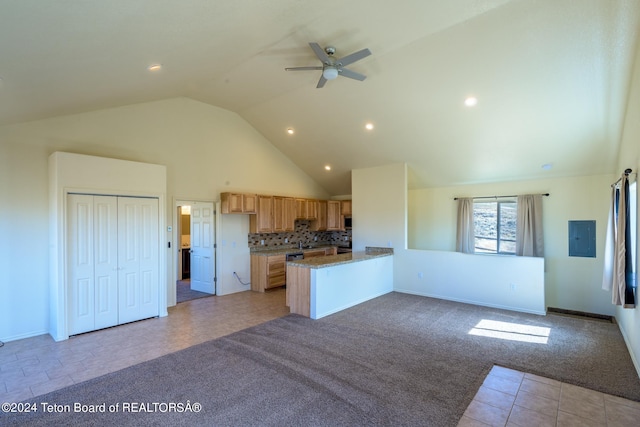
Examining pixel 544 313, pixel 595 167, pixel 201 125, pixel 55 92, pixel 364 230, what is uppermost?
pixel 201 125

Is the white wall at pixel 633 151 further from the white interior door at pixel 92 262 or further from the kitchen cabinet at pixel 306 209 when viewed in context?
the white interior door at pixel 92 262

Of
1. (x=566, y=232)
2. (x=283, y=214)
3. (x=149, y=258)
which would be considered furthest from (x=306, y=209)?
(x=566, y=232)

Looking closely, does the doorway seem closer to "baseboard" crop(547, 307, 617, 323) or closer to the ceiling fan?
the ceiling fan

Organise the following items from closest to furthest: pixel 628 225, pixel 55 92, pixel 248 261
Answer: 1. pixel 55 92
2. pixel 628 225
3. pixel 248 261

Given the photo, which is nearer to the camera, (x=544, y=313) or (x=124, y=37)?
(x=124, y=37)

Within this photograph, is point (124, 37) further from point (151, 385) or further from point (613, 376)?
point (613, 376)

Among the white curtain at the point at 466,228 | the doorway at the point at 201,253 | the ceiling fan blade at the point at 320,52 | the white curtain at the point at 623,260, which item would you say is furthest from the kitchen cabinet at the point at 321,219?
the white curtain at the point at 623,260

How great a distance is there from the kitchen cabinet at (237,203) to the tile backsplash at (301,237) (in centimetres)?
81

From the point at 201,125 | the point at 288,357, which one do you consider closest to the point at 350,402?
the point at 288,357

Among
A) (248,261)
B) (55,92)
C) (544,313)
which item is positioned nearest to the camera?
(55,92)

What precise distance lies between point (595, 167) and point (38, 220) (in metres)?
9.03

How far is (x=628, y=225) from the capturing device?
11.8 ft

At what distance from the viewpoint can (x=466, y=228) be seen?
7160 mm

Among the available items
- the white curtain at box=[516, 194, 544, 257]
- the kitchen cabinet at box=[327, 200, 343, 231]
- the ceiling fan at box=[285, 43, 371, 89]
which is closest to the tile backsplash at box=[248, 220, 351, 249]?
the kitchen cabinet at box=[327, 200, 343, 231]
